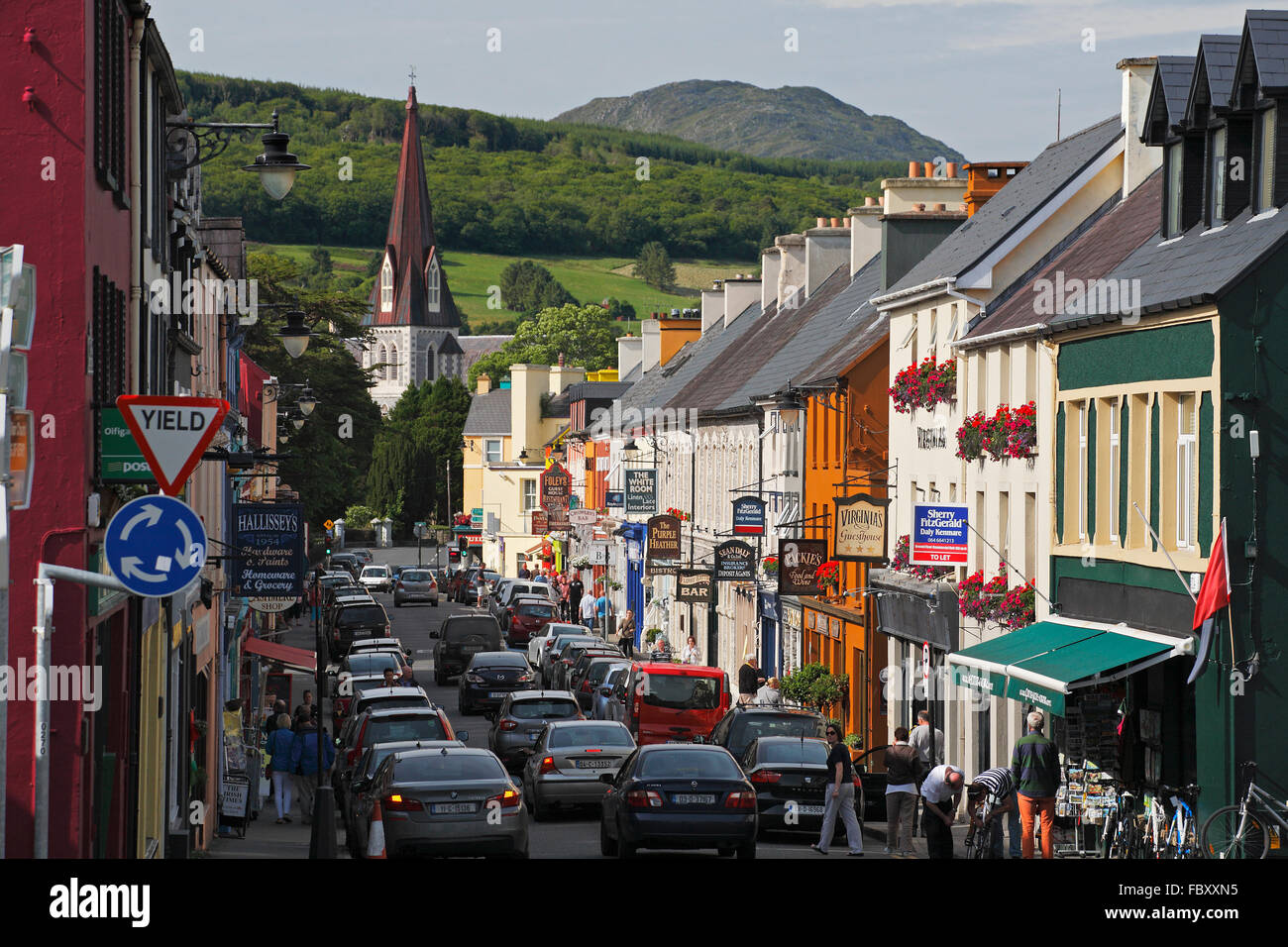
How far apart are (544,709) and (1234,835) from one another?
15165mm

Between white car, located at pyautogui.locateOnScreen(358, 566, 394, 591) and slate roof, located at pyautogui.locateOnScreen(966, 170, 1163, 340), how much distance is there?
196 feet

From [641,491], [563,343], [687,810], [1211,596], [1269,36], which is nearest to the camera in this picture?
[1211,596]

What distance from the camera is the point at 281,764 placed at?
28.5m

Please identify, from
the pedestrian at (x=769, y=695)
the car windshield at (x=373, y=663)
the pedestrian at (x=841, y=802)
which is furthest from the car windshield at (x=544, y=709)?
the pedestrian at (x=841, y=802)

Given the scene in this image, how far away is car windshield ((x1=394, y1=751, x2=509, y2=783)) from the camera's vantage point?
19.7 metres

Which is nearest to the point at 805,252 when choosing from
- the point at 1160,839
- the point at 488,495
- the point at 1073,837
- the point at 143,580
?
the point at 1073,837

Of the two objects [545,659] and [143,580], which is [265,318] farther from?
[143,580]

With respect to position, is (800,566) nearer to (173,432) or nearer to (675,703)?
(675,703)

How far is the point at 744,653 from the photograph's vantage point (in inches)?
1943

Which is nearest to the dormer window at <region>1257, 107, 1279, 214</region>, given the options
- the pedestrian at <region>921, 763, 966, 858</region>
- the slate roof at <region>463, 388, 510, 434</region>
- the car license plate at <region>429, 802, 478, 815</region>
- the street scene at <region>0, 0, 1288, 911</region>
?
the street scene at <region>0, 0, 1288, 911</region>

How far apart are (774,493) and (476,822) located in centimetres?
2595

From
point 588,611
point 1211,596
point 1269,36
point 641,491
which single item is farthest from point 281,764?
point 588,611

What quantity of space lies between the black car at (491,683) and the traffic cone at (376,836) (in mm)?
22067

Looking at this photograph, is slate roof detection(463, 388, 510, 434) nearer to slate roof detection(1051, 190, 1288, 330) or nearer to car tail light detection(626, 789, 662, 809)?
slate roof detection(1051, 190, 1288, 330)
